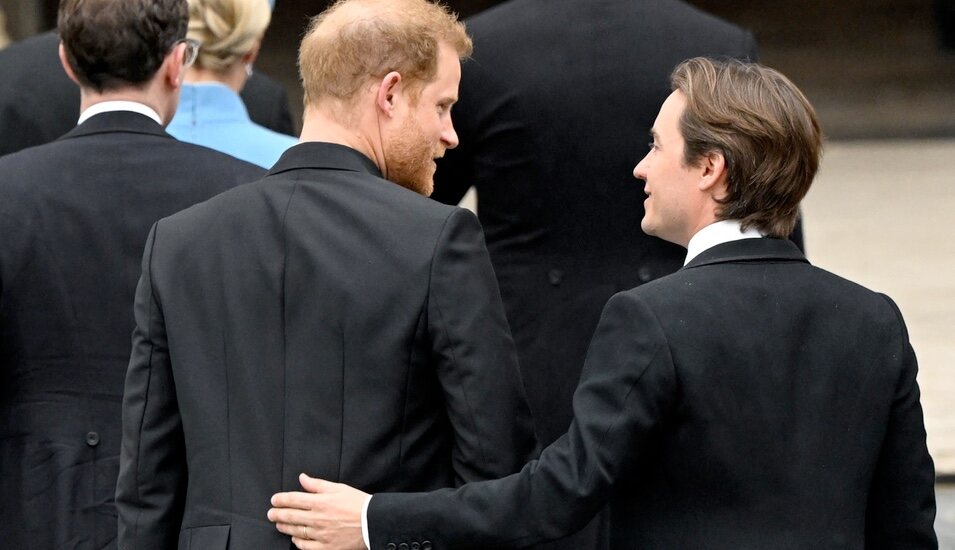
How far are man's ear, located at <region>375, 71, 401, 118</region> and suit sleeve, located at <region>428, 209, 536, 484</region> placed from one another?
0.20 m

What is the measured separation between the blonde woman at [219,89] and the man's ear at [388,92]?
1.06 meters

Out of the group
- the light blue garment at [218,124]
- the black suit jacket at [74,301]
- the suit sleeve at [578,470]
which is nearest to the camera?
the suit sleeve at [578,470]

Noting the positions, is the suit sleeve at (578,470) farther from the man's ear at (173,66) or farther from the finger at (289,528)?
the man's ear at (173,66)

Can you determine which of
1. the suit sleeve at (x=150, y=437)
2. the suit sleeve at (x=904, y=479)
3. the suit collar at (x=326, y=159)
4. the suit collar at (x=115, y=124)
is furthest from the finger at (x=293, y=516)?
the suit collar at (x=115, y=124)

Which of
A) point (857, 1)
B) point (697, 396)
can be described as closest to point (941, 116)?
point (857, 1)

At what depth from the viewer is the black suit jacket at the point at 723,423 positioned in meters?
1.88

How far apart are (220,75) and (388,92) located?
1182mm

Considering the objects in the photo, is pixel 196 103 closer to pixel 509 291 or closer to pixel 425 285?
pixel 509 291

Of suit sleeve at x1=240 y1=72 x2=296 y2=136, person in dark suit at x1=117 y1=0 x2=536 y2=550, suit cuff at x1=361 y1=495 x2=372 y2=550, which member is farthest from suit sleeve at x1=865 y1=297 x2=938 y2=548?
suit sleeve at x1=240 y1=72 x2=296 y2=136

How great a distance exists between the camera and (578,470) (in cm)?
191

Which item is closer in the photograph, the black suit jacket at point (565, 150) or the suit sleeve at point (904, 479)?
the suit sleeve at point (904, 479)

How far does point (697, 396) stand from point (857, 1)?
15.9m

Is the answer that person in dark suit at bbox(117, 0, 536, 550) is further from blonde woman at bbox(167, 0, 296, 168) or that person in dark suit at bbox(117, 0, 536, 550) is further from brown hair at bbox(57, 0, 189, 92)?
blonde woman at bbox(167, 0, 296, 168)

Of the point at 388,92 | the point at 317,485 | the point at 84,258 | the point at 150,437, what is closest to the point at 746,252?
the point at 388,92
